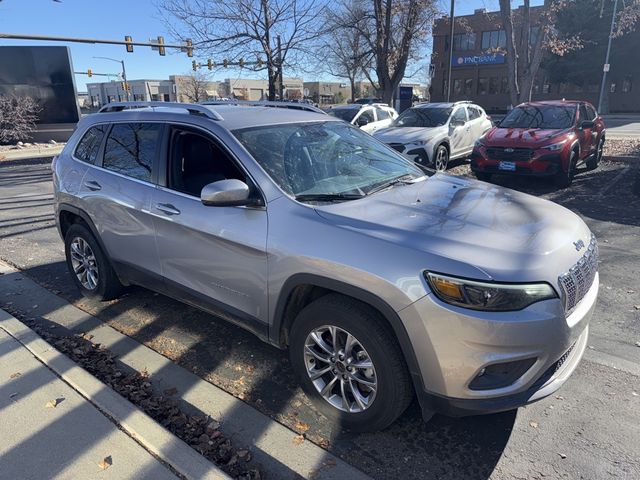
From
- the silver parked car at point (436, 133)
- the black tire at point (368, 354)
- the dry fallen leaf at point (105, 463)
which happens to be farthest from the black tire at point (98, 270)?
the silver parked car at point (436, 133)

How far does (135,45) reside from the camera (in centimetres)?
2341

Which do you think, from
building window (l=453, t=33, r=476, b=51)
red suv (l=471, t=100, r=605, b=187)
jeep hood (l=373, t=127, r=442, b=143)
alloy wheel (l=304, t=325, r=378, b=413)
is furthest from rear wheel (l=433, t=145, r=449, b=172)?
building window (l=453, t=33, r=476, b=51)

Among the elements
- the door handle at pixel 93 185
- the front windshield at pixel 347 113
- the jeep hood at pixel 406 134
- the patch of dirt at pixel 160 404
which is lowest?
the patch of dirt at pixel 160 404

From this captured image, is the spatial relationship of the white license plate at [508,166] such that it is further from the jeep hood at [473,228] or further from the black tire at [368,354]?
the black tire at [368,354]

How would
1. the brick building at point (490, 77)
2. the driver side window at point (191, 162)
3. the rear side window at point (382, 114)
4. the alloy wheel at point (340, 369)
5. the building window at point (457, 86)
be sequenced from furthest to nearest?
1. the building window at point (457, 86)
2. the brick building at point (490, 77)
3. the rear side window at point (382, 114)
4. the driver side window at point (191, 162)
5. the alloy wheel at point (340, 369)

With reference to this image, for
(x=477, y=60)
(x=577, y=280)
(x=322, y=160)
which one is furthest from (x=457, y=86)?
(x=577, y=280)

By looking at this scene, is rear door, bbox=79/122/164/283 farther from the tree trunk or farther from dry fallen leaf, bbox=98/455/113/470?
the tree trunk

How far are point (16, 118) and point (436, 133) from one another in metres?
19.7

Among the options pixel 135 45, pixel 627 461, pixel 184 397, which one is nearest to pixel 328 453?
pixel 184 397

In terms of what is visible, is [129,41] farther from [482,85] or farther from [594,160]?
[482,85]

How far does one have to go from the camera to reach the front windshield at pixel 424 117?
11.4 metres

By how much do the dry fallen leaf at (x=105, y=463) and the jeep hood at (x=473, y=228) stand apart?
5.56ft

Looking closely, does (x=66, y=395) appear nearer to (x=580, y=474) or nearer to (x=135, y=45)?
(x=580, y=474)

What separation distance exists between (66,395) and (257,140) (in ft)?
6.75
